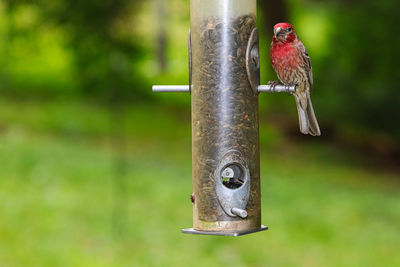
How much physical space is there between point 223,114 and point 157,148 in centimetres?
1285

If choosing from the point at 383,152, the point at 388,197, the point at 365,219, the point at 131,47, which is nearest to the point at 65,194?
the point at 365,219

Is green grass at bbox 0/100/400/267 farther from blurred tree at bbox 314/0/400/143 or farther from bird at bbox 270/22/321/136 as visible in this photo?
bird at bbox 270/22/321/136

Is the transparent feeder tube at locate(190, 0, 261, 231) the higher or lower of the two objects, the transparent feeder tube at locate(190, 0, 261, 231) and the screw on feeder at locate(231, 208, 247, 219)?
the higher

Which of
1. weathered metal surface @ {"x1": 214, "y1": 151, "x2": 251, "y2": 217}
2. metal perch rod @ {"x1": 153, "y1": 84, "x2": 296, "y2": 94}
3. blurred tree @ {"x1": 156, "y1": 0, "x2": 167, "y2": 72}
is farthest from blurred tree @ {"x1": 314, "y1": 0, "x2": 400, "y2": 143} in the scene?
weathered metal surface @ {"x1": 214, "y1": 151, "x2": 251, "y2": 217}

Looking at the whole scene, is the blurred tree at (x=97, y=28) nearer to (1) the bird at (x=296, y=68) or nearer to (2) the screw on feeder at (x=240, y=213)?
(1) the bird at (x=296, y=68)

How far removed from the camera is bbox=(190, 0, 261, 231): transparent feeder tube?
4.37 metres

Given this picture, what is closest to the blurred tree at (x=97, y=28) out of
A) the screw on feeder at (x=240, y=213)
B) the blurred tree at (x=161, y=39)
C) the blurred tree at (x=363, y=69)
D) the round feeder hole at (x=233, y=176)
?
the blurred tree at (x=363, y=69)

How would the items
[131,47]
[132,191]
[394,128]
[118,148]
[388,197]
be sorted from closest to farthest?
[132,191] → [388,197] → [394,128] → [118,148] → [131,47]

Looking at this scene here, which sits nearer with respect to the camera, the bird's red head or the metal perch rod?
the metal perch rod

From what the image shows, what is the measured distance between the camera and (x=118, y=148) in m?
16.4

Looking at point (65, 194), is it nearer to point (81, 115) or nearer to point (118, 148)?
point (118, 148)

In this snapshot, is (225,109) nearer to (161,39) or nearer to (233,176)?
(233,176)

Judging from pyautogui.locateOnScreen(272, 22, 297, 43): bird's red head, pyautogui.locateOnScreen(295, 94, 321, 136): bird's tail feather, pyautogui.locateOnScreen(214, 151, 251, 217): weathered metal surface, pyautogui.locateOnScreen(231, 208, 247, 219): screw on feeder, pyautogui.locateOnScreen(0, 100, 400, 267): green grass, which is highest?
pyautogui.locateOnScreen(272, 22, 297, 43): bird's red head

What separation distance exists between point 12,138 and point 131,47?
3.47 meters
